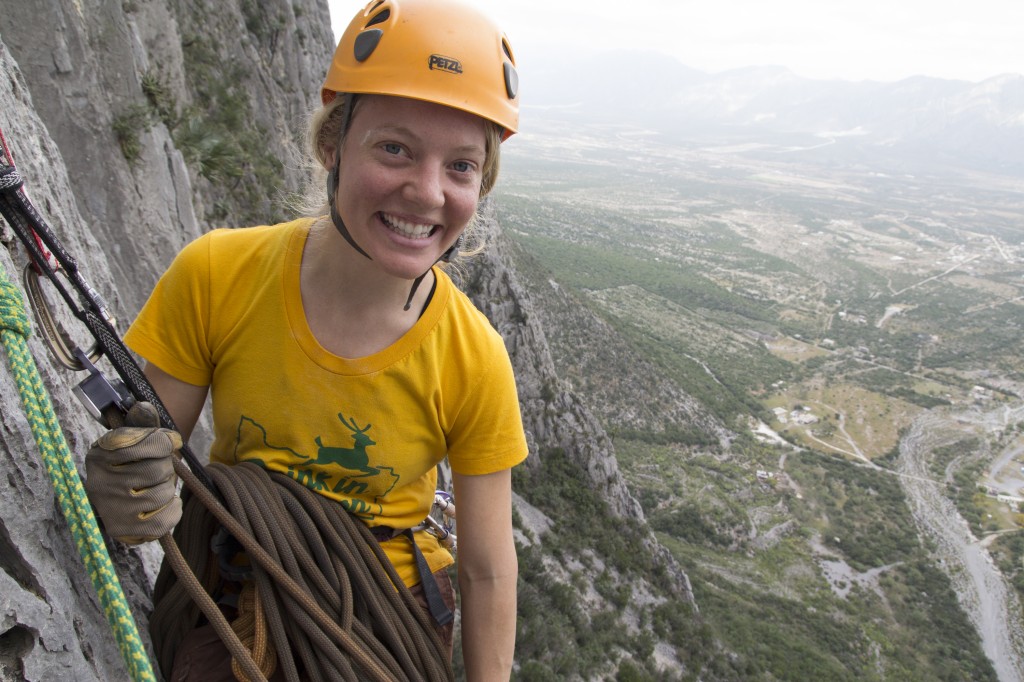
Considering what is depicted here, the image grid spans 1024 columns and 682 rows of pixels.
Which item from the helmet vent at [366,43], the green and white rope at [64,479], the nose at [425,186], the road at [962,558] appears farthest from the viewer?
the road at [962,558]

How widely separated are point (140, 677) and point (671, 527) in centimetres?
3907

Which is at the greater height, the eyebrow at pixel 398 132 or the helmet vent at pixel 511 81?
the helmet vent at pixel 511 81

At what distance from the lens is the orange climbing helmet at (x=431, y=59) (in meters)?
1.56

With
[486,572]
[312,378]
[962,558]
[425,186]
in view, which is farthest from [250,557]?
[962,558]

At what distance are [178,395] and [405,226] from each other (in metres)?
0.84

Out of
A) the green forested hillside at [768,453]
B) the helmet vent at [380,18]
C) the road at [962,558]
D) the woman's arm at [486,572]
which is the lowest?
the road at [962,558]

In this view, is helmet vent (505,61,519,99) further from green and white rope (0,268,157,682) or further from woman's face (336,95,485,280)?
green and white rope (0,268,157,682)

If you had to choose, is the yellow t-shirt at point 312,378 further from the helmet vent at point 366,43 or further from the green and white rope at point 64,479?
the helmet vent at point 366,43

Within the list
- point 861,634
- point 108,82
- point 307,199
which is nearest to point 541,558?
point 108,82

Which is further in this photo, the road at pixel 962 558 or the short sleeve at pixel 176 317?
the road at pixel 962 558

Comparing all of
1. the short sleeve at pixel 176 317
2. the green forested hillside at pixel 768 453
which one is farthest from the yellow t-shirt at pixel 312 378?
the green forested hillside at pixel 768 453

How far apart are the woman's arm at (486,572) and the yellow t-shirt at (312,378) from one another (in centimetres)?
9

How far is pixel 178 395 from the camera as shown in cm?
176

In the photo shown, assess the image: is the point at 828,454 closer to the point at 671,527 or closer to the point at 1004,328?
the point at 671,527
